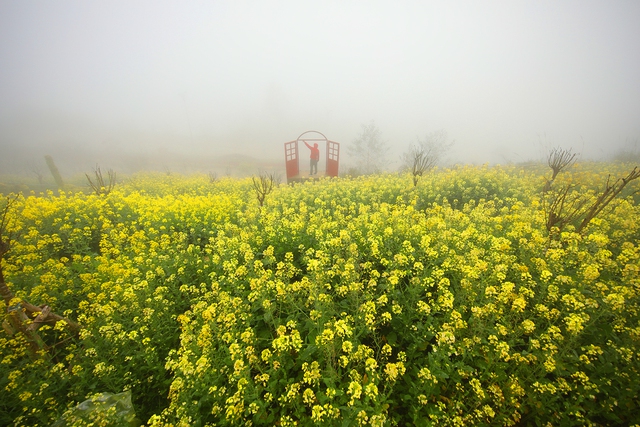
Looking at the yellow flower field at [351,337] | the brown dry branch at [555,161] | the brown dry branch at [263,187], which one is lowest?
the yellow flower field at [351,337]

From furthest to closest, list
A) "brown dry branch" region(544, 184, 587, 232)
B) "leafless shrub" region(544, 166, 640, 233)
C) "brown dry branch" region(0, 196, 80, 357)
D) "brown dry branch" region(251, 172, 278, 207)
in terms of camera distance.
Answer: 1. "brown dry branch" region(251, 172, 278, 207)
2. "brown dry branch" region(544, 184, 587, 232)
3. "leafless shrub" region(544, 166, 640, 233)
4. "brown dry branch" region(0, 196, 80, 357)

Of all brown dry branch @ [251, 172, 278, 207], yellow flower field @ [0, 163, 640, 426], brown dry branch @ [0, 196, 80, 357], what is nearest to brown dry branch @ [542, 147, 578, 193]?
yellow flower field @ [0, 163, 640, 426]

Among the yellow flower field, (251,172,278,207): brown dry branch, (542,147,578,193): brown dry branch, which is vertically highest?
(542,147,578,193): brown dry branch

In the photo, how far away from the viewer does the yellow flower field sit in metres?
3.11

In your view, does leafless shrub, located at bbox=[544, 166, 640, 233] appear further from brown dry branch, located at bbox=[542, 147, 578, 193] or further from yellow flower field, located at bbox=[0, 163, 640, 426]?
brown dry branch, located at bbox=[542, 147, 578, 193]

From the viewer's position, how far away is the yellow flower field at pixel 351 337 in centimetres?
311

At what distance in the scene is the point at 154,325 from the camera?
4.45 metres

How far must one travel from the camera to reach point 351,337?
11.9 feet

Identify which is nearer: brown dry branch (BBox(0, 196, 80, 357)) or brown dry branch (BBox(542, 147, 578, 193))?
brown dry branch (BBox(0, 196, 80, 357))

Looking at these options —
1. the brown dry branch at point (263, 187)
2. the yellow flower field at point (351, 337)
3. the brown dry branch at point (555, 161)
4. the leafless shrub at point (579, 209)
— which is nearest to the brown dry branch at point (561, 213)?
the leafless shrub at point (579, 209)

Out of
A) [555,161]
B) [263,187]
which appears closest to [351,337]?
[263,187]

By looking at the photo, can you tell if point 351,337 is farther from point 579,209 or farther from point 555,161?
point 555,161

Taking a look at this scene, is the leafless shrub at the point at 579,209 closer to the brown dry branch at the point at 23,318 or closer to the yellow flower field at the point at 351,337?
the yellow flower field at the point at 351,337

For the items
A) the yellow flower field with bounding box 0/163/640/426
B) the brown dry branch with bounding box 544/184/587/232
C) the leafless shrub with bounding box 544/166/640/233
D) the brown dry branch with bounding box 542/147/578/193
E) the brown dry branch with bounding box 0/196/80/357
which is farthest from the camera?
the brown dry branch with bounding box 542/147/578/193
